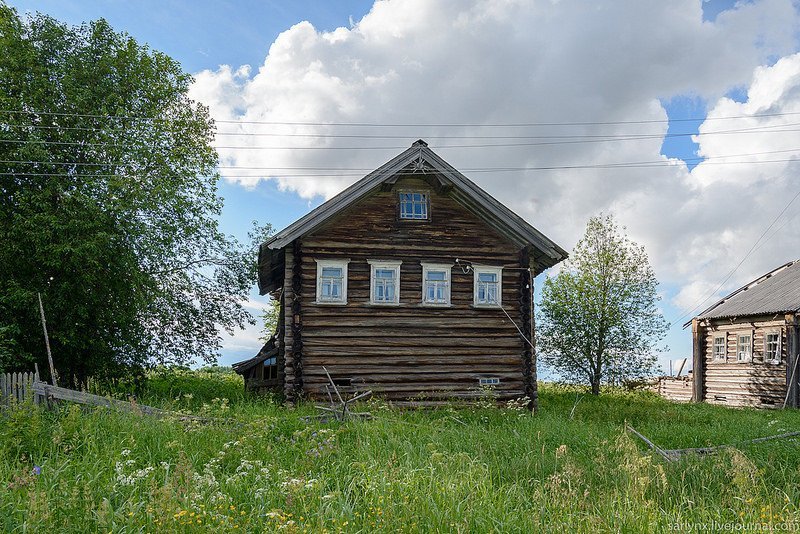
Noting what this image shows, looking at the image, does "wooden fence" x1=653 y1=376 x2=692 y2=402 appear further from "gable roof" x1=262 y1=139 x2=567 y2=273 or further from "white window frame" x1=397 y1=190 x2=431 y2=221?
"white window frame" x1=397 y1=190 x2=431 y2=221

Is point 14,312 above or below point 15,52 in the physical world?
below

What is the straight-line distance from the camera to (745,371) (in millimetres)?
26188

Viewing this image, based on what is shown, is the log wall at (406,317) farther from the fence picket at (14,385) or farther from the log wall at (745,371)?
the log wall at (745,371)

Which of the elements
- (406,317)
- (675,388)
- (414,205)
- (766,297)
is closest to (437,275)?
(406,317)

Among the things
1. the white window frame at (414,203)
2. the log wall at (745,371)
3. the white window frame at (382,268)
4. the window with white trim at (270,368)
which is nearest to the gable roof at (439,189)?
the white window frame at (414,203)

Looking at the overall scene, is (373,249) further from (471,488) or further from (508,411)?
(471,488)

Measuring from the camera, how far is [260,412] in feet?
43.6

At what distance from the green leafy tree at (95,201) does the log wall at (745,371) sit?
22.8 metres

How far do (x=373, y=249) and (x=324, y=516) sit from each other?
41.3 ft

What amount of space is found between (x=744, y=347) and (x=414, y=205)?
58.9 feet

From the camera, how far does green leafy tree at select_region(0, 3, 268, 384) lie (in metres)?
18.8

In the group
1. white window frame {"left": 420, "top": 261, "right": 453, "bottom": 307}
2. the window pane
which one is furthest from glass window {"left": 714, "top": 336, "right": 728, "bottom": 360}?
the window pane

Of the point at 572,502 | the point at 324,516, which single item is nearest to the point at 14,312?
the point at 324,516

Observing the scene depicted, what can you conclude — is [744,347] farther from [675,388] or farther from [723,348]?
[675,388]
